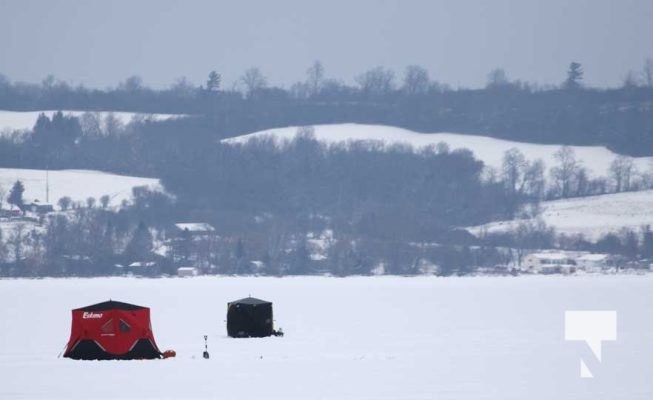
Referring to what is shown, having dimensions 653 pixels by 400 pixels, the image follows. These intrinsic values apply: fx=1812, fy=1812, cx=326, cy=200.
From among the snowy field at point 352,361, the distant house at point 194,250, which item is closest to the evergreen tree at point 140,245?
the distant house at point 194,250

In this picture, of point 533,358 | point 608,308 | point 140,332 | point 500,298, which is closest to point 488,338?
point 533,358

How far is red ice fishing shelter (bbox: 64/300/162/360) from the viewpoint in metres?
44.9

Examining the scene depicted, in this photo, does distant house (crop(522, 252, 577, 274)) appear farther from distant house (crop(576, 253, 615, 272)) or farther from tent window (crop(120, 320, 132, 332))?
tent window (crop(120, 320, 132, 332))

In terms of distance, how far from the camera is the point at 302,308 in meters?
78.6

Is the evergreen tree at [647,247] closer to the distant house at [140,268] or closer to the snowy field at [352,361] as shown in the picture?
the distant house at [140,268]

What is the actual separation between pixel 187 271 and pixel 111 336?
13416cm

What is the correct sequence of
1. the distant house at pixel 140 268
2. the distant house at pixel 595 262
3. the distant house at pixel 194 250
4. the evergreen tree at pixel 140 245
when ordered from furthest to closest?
the distant house at pixel 194 250 → the evergreen tree at pixel 140 245 → the distant house at pixel 595 262 → the distant house at pixel 140 268

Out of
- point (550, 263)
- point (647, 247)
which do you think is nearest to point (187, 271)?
point (550, 263)
